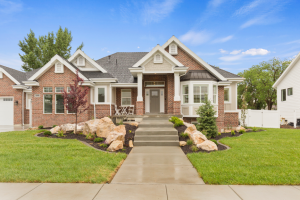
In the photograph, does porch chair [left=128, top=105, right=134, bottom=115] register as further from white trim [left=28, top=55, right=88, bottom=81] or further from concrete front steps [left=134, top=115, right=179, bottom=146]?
concrete front steps [left=134, top=115, right=179, bottom=146]

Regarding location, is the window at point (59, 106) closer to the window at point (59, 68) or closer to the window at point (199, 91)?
the window at point (59, 68)

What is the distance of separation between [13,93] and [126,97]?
11.0m

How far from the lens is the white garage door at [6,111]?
17.8 metres

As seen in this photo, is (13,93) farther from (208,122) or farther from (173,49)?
(208,122)

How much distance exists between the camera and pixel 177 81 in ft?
A: 46.8

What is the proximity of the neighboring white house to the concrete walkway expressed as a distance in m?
19.3

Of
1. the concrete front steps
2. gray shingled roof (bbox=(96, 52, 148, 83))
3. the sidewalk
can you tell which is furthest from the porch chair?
the sidewalk

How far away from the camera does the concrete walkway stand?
14.9 ft

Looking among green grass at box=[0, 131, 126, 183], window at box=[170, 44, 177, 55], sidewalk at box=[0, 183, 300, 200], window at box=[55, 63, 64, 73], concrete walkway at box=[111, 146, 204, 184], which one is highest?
window at box=[170, 44, 177, 55]

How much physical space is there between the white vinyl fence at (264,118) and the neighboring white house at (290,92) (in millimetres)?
3613

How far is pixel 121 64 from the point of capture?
62.1 ft

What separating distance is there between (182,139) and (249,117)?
12.3 metres

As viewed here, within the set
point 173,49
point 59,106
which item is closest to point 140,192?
point 59,106

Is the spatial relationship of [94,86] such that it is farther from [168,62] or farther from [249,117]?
[249,117]
